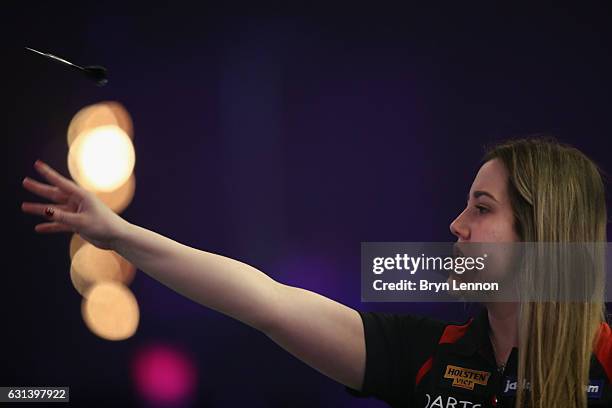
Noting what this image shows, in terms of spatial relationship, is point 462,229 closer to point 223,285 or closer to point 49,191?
point 223,285

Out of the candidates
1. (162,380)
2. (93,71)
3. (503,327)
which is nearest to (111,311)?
(162,380)

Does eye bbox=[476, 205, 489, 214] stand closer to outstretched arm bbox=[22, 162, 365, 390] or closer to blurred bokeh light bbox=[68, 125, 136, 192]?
outstretched arm bbox=[22, 162, 365, 390]

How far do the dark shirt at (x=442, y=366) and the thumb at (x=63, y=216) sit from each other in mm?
595

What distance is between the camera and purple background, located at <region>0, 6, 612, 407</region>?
1.77 meters

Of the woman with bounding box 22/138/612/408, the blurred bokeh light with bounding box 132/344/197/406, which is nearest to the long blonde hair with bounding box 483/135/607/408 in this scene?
the woman with bounding box 22/138/612/408

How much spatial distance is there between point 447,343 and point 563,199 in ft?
1.22

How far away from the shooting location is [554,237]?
1.24 meters

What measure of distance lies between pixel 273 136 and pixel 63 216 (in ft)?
2.88

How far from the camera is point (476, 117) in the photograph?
71.8 inches

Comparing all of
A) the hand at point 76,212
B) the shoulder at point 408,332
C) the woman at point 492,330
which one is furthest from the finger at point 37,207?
the shoulder at point 408,332

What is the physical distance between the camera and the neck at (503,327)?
4.15 ft

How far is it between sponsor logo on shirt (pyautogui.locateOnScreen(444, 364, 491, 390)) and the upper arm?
0.58 ft

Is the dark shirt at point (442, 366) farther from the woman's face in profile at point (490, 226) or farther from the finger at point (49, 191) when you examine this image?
the finger at point (49, 191)

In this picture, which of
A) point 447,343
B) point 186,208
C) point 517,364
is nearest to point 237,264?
point 447,343
